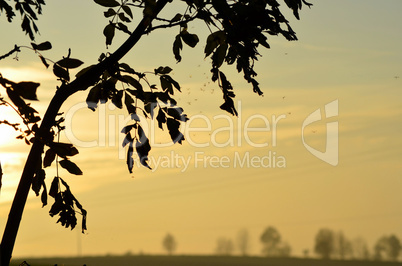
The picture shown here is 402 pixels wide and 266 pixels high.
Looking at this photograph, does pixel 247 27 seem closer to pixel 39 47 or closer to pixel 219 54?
pixel 219 54

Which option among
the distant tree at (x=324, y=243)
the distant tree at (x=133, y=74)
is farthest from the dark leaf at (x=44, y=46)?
the distant tree at (x=324, y=243)

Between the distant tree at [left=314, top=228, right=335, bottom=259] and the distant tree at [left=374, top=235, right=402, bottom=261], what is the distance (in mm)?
11589

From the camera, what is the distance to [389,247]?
147 meters

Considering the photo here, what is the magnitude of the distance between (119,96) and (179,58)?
116cm

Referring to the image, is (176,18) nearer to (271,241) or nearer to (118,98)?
(118,98)

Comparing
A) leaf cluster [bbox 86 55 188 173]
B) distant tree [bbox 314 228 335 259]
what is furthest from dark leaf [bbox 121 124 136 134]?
distant tree [bbox 314 228 335 259]

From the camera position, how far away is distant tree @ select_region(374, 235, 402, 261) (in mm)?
143250

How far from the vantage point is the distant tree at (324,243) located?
456 feet

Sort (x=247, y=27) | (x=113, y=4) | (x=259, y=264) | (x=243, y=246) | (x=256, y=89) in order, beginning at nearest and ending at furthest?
(x=247, y=27) → (x=256, y=89) → (x=113, y=4) → (x=259, y=264) → (x=243, y=246)

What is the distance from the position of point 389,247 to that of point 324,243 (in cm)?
1514

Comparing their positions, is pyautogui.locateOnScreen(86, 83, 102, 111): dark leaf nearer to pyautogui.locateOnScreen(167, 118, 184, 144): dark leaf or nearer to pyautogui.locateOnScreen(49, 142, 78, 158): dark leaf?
pyautogui.locateOnScreen(167, 118, 184, 144): dark leaf

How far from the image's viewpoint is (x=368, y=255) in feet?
519

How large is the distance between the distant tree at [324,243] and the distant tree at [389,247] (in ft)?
38.0

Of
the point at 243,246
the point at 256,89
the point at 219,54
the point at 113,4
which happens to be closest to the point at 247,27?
the point at 219,54
